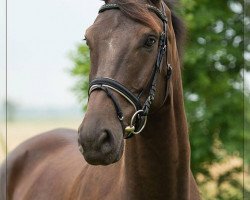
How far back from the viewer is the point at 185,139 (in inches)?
148

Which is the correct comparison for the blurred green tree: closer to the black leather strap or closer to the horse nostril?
the black leather strap

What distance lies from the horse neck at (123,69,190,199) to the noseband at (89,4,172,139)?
Result: 27 cm

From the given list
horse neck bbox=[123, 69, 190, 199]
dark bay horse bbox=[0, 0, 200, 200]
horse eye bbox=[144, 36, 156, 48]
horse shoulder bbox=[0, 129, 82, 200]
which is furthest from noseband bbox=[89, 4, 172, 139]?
horse shoulder bbox=[0, 129, 82, 200]

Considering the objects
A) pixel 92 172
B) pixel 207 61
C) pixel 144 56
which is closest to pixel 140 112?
pixel 144 56

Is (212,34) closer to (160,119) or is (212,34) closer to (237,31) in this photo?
(237,31)

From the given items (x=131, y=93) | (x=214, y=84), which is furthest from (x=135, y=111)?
(x=214, y=84)

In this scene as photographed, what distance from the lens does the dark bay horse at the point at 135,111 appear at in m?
3.04

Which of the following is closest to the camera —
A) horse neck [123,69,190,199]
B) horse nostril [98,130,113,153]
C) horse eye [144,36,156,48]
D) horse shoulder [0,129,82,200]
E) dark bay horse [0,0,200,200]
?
horse nostril [98,130,113,153]

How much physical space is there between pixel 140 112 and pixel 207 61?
5.33 metres

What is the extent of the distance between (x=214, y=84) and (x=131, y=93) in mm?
5526

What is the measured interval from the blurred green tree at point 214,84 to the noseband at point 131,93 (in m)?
4.72

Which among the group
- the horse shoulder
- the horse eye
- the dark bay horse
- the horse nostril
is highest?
the horse shoulder

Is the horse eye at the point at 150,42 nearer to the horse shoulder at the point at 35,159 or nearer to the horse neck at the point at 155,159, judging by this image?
the horse neck at the point at 155,159

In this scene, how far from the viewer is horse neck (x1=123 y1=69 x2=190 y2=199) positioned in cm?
359
